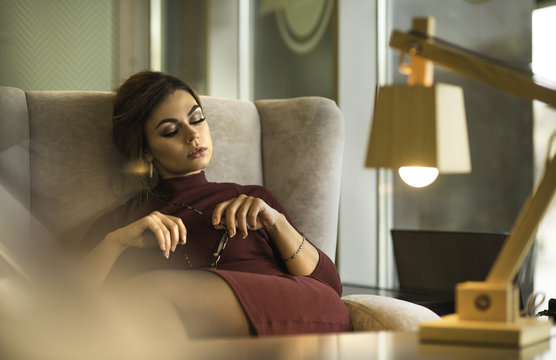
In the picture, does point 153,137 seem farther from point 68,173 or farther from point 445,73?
point 445,73

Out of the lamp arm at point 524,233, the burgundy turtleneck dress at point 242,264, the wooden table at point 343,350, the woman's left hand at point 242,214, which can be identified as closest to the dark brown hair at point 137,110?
the burgundy turtleneck dress at point 242,264

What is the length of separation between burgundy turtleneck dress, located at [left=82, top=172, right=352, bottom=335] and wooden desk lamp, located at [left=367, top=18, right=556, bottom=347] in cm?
57

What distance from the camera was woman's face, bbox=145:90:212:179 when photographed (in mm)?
1695

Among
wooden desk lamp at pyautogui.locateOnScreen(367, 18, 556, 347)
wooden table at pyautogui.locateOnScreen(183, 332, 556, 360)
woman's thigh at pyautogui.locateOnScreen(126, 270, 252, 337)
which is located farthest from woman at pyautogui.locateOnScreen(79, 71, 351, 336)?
wooden desk lamp at pyautogui.locateOnScreen(367, 18, 556, 347)

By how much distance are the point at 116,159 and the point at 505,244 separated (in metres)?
1.22

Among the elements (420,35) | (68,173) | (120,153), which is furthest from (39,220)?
(420,35)

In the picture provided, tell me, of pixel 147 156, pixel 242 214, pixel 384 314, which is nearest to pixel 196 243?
pixel 242 214

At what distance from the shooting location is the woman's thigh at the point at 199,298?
113 centimetres

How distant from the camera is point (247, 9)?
13.2ft

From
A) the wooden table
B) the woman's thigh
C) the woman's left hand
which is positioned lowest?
the woman's thigh

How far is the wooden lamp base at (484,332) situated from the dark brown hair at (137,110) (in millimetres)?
1127

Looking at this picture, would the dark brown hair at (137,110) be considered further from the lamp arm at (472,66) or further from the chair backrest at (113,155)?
the lamp arm at (472,66)

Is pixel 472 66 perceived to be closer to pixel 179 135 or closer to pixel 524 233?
pixel 524 233

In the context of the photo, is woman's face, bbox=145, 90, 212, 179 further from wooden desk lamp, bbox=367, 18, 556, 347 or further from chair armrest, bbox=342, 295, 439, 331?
wooden desk lamp, bbox=367, 18, 556, 347
